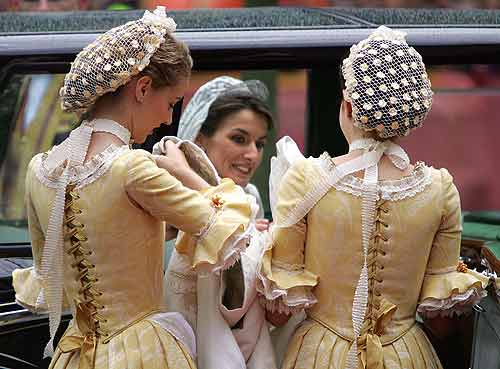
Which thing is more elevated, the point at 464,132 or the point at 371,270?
the point at 371,270

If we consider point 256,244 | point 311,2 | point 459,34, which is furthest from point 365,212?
point 311,2

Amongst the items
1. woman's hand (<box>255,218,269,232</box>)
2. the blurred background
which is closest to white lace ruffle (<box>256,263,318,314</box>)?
woman's hand (<box>255,218,269,232</box>)

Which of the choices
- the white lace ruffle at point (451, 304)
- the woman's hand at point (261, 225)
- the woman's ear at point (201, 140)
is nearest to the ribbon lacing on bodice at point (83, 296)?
the woman's hand at point (261, 225)

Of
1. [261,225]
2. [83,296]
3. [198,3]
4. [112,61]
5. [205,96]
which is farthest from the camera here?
[198,3]

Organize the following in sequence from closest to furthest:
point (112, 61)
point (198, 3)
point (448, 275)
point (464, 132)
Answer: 1. point (112, 61)
2. point (448, 275)
3. point (464, 132)
4. point (198, 3)

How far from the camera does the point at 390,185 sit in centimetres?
281

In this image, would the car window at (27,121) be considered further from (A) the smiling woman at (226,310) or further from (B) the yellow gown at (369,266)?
(B) the yellow gown at (369,266)

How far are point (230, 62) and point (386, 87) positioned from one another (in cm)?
95

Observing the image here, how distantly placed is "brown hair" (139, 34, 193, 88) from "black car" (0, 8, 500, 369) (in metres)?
0.74

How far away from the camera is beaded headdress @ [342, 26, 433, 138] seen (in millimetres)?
2734

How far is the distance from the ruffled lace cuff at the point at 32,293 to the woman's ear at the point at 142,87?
579mm

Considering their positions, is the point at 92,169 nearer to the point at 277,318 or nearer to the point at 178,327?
the point at 178,327

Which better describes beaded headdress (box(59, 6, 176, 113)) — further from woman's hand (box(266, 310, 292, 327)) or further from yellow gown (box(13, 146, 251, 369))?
woman's hand (box(266, 310, 292, 327))

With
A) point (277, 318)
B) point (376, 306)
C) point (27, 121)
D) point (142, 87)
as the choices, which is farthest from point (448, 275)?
point (27, 121)
